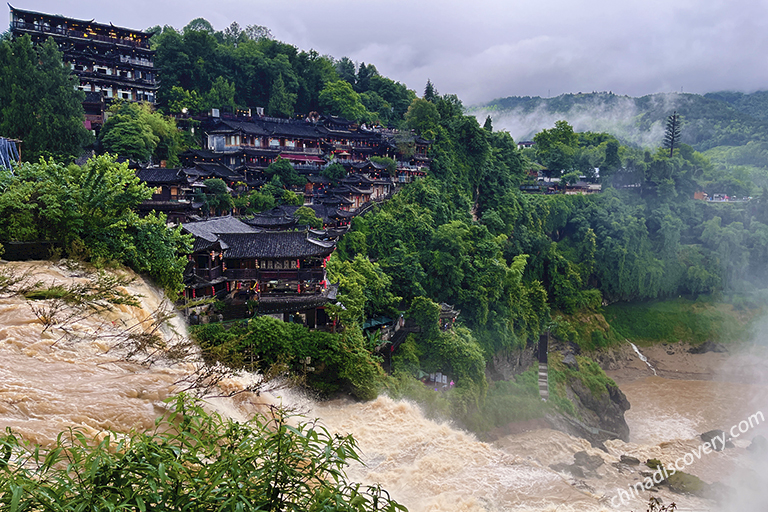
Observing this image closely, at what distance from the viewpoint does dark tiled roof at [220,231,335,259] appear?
25.7m

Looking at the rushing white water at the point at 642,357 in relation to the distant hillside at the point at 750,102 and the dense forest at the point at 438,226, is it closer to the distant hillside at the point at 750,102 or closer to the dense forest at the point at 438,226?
the dense forest at the point at 438,226

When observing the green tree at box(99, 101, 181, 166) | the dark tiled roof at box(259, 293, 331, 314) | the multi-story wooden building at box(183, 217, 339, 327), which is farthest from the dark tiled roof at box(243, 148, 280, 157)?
the dark tiled roof at box(259, 293, 331, 314)

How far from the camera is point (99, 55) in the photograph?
47.5 m

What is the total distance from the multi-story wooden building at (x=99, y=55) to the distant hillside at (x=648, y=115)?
106 m

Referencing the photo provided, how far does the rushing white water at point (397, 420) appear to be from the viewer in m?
10.9

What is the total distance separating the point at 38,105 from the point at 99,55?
1967 cm

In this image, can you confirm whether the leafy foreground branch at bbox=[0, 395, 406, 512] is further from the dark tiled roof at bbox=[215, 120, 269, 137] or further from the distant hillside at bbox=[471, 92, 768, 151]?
the distant hillside at bbox=[471, 92, 768, 151]

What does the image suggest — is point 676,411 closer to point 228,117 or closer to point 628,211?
point 628,211

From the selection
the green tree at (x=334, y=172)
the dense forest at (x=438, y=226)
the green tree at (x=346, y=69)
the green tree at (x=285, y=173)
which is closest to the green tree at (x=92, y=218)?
the dense forest at (x=438, y=226)

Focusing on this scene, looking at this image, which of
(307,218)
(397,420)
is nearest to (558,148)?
(307,218)

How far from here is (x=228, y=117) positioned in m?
51.5

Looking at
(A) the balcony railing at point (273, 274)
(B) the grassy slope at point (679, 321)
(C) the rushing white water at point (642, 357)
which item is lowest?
(C) the rushing white water at point (642, 357)

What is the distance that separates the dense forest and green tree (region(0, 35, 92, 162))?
201 millimetres

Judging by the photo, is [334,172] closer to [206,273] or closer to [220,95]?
[220,95]
